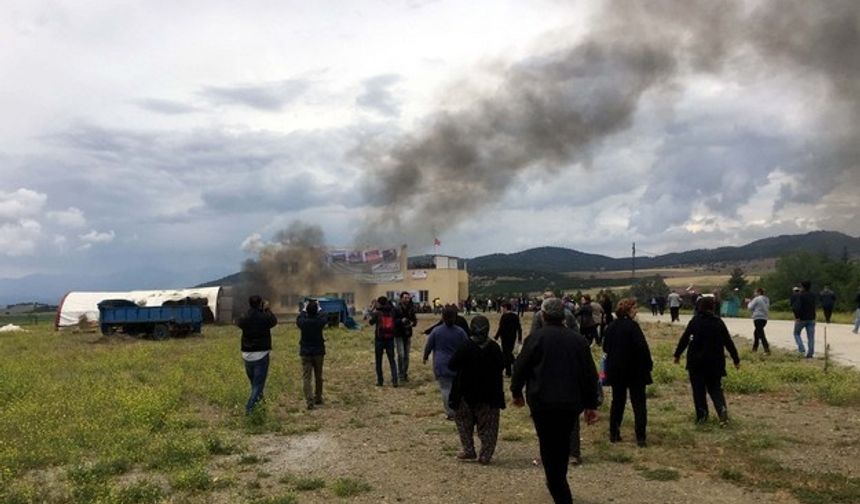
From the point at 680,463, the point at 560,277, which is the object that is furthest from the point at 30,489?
the point at 560,277

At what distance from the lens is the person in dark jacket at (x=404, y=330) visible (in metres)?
15.5

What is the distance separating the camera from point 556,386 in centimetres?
640

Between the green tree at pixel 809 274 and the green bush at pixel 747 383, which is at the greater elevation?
the green tree at pixel 809 274

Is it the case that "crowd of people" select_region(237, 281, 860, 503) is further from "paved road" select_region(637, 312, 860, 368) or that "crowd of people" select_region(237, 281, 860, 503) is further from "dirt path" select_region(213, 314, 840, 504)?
"paved road" select_region(637, 312, 860, 368)

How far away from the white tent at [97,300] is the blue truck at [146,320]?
12337 mm

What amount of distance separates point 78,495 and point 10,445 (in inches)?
128

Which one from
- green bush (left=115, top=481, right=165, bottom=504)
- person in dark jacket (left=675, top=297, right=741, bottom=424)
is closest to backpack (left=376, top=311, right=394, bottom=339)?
person in dark jacket (left=675, top=297, right=741, bottom=424)

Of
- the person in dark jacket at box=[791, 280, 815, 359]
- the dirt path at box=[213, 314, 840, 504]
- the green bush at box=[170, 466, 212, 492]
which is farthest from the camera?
the person in dark jacket at box=[791, 280, 815, 359]

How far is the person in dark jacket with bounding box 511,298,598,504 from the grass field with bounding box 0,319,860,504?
94cm

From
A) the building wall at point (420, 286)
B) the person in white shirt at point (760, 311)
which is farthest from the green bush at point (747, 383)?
the building wall at point (420, 286)

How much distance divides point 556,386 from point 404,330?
9286mm

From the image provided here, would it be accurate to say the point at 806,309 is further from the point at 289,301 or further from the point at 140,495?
the point at 289,301

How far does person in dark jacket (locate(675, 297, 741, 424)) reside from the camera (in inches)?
403

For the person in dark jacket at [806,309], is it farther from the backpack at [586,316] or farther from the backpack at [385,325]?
the backpack at [385,325]
